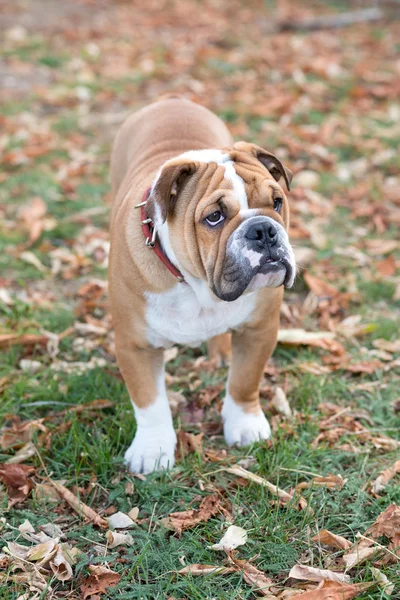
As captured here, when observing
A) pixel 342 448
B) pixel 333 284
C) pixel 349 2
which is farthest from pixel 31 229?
pixel 349 2

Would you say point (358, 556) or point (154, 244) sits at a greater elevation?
point (154, 244)

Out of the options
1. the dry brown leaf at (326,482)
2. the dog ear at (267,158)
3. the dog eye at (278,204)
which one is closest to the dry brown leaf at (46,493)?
the dry brown leaf at (326,482)

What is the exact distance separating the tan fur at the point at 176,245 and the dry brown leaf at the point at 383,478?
660mm

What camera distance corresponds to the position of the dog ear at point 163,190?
2820 mm

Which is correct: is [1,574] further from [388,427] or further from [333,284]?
[333,284]

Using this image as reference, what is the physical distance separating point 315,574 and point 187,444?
0.96 metres

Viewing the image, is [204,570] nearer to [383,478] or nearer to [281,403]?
[383,478]

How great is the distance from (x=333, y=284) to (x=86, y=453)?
7.13 ft

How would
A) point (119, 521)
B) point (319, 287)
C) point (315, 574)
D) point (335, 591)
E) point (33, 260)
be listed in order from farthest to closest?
point (33, 260) → point (319, 287) → point (119, 521) → point (315, 574) → point (335, 591)

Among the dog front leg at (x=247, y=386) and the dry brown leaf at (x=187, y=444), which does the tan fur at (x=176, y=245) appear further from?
the dry brown leaf at (x=187, y=444)

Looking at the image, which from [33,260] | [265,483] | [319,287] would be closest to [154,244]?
[265,483]

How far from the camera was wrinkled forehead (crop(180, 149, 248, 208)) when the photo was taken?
2.83 metres

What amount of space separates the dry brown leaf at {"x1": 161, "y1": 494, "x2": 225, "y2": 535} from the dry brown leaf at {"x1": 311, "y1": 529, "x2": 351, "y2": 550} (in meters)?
0.41

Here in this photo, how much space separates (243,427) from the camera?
136 inches
